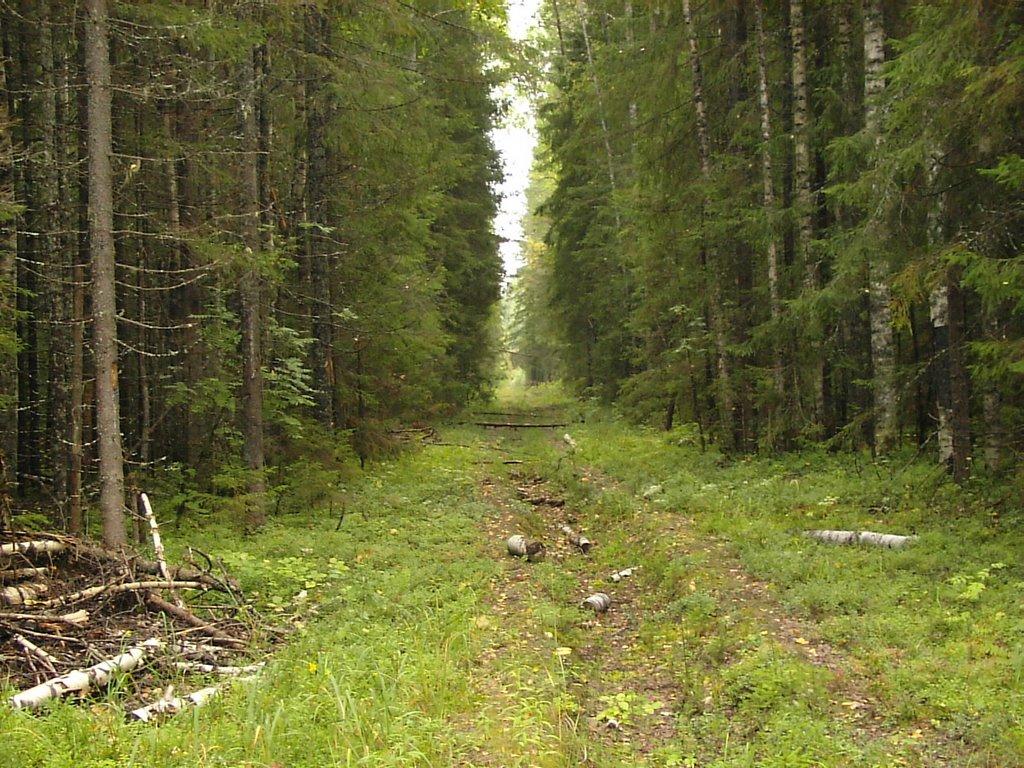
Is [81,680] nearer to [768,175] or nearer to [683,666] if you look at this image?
[683,666]

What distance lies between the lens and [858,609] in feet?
23.8

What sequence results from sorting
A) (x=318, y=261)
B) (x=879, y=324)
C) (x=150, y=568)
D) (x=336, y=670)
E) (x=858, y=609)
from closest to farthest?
(x=336, y=670)
(x=858, y=609)
(x=150, y=568)
(x=879, y=324)
(x=318, y=261)

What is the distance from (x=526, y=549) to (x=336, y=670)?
4.72 metres

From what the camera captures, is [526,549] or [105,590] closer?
[105,590]

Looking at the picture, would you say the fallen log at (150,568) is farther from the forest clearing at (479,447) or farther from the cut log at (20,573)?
the cut log at (20,573)

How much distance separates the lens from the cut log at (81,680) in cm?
488

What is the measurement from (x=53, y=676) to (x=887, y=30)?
15596 millimetres

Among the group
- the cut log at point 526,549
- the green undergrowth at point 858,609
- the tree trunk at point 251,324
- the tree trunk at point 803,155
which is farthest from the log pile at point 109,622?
the tree trunk at point 803,155

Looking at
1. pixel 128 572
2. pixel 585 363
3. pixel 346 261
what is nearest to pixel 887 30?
pixel 346 261

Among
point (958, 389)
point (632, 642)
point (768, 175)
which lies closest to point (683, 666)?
point (632, 642)

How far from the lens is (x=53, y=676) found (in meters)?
5.33

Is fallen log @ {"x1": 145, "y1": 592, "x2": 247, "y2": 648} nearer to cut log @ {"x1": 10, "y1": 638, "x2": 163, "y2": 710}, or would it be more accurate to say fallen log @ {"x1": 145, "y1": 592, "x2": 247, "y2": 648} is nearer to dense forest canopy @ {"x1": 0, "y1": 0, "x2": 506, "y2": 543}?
cut log @ {"x1": 10, "y1": 638, "x2": 163, "y2": 710}

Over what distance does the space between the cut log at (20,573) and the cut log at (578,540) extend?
7024 mm

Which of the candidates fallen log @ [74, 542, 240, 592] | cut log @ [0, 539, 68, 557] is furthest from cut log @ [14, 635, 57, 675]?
fallen log @ [74, 542, 240, 592]
